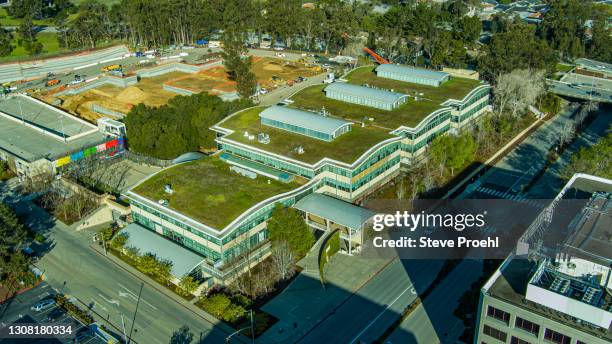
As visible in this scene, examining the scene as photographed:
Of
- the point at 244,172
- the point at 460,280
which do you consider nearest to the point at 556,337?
the point at 460,280

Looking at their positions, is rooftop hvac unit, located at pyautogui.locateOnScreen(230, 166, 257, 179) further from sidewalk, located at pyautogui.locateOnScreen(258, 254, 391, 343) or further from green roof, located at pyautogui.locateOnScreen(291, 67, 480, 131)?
green roof, located at pyautogui.locateOnScreen(291, 67, 480, 131)

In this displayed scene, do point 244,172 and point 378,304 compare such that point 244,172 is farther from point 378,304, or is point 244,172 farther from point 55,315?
point 55,315

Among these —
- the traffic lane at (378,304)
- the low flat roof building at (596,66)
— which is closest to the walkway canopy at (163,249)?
the traffic lane at (378,304)

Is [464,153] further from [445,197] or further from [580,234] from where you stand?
[580,234]

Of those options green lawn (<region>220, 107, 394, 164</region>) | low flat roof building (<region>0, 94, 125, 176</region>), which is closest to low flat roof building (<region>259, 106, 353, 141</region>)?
green lawn (<region>220, 107, 394, 164</region>)

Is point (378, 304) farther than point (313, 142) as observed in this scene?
No

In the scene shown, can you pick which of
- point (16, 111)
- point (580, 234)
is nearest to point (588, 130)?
point (580, 234)
